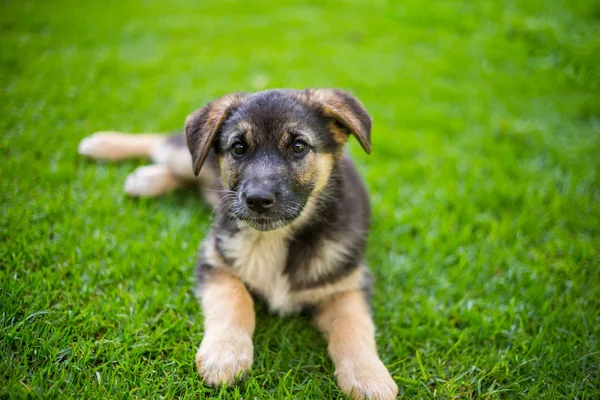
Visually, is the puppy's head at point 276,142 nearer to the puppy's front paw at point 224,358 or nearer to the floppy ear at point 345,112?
the floppy ear at point 345,112

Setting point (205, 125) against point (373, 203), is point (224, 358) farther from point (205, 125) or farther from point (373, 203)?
point (373, 203)

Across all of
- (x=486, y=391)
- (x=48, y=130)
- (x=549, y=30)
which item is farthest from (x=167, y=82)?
(x=549, y=30)

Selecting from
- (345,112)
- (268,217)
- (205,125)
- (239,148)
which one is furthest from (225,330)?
(345,112)

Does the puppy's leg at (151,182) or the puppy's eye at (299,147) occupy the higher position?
the puppy's eye at (299,147)

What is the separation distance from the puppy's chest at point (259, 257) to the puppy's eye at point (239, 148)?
22.0 inches

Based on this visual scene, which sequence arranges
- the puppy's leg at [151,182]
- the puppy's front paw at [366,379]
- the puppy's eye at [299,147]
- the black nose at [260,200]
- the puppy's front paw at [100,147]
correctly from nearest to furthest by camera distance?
the puppy's front paw at [366,379] → the black nose at [260,200] → the puppy's eye at [299,147] → the puppy's leg at [151,182] → the puppy's front paw at [100,147]

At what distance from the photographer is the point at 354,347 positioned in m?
2.63

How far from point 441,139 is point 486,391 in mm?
3430

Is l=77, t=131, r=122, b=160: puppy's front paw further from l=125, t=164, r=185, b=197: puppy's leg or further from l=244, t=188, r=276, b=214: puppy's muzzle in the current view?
l=244, t=188, r=276, b=214: puppy's muzzle

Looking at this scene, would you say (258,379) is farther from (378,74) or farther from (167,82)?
(378,74)

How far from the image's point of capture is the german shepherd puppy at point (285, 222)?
2.68 metres

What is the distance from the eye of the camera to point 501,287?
3.41 meters

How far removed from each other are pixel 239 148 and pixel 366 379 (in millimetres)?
1637

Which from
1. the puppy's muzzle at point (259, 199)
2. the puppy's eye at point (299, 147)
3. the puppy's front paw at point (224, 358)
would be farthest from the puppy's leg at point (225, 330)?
the puppy's eye at point (299, 147)
